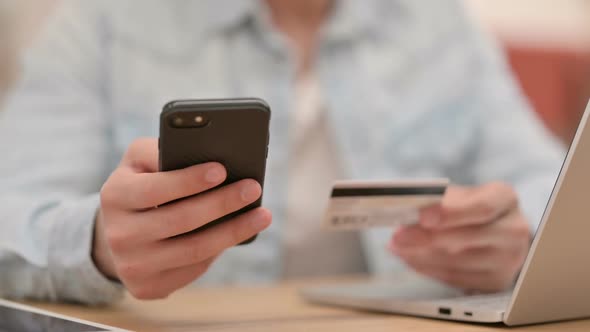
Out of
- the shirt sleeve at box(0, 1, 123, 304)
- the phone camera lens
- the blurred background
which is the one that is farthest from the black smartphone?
the blurred background

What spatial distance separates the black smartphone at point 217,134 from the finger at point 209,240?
3cm

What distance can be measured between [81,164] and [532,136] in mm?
546

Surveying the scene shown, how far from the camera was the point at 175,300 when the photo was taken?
583 mm

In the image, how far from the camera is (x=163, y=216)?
0.40 m

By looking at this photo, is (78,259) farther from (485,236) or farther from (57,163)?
(485,236)

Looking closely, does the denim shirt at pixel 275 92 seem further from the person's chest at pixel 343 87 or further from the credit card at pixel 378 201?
the credit card at pixel 378 201

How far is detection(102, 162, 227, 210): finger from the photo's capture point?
15.1 inches

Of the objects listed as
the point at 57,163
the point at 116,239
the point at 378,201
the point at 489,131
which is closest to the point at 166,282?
the point at 116,239

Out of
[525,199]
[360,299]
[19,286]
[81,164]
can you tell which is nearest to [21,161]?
[81,164]

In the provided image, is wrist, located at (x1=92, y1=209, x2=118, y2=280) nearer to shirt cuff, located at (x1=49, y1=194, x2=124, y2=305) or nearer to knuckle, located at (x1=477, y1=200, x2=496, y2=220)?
shirt cuff, located at (x1=49, y1=194, x2=124, y2=305)

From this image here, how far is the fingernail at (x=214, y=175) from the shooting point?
38 cm

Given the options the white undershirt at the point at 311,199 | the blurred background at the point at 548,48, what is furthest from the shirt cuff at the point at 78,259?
the blurred background at the point at 548,48

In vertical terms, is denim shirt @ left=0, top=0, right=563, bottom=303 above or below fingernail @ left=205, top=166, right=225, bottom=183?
below

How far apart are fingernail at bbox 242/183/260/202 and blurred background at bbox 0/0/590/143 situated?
107cm
